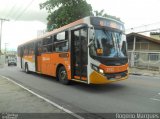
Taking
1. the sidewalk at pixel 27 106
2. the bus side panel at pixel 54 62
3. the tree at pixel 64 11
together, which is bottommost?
the sidewalk at pixel 27 106

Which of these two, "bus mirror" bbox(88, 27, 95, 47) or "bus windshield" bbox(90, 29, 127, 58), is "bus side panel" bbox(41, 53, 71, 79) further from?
"bus windshield" bbox(90, 29, 127, 58)

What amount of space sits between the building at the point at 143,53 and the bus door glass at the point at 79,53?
11782mm

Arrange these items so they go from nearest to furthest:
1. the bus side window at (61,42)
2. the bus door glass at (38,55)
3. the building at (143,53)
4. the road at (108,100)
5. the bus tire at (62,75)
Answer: the road at (108,100) → the bus side window at (61,42) → the bus tire at (62,75) → the bus door glass at (38,55) → the building at (143,53)

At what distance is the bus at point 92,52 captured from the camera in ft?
31.6

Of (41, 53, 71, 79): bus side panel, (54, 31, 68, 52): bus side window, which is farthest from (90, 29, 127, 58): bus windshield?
(54, 31, 68, 52): bus side window

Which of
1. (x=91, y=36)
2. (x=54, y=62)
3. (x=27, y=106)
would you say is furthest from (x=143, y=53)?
(x=27, y=106)

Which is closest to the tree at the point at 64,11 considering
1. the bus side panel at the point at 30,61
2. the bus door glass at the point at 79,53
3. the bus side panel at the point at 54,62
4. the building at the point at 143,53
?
the building at the point at 143,53

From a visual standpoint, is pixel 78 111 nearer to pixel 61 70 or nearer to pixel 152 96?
pixel 152 96

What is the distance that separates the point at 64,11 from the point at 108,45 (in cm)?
2319

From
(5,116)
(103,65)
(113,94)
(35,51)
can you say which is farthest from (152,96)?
(35,51)

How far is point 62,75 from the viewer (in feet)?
41.0

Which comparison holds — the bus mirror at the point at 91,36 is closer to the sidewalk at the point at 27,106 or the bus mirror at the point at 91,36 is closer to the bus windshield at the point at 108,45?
the bus windshield at the point at 108,45

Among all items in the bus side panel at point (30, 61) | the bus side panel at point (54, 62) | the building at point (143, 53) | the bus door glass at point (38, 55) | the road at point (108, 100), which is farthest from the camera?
the building at point (143, 53)

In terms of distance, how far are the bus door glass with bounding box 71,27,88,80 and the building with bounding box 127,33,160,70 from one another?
464 inches
